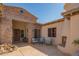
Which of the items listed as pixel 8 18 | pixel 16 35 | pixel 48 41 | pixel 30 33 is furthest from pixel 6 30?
pixel 48 41

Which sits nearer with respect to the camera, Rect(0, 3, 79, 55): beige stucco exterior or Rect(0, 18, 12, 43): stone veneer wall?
Rect(0, 3, 79, 55): beige stucco exterior

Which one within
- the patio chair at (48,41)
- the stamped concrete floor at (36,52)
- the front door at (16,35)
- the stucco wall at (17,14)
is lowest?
the stamped concrete floor at (36,52)

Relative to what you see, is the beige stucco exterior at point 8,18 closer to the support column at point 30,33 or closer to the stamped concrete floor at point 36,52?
the support column at point 30,33

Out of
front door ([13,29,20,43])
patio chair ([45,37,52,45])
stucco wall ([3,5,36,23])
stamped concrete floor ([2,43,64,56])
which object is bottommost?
stamped concrete floor ([2,43,64,56])

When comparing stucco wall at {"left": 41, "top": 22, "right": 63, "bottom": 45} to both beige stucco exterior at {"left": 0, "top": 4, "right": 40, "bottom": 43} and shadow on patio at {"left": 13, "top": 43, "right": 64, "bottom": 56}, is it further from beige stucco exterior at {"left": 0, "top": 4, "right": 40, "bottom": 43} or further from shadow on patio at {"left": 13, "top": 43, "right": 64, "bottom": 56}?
beige stucco exterior at {"left": 0, "top": 4, "right": 40, "bottom": 43}

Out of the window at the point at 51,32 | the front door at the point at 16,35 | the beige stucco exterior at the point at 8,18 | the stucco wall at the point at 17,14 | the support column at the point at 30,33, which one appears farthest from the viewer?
the front door at the point at 16,35

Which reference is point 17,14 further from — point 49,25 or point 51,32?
point 51,32

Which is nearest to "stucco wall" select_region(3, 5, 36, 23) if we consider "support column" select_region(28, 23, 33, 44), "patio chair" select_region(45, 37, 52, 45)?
"support column" select_region(28, 23, 33, 44)

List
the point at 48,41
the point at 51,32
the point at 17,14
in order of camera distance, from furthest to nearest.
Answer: the point at 51,32 → the point at 48,41 → the point at 17,14

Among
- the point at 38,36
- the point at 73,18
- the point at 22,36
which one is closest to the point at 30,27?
the point at 38,36

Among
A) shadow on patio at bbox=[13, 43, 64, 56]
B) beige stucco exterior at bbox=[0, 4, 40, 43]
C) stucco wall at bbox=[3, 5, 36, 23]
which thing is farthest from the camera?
stucco wall at bbox=[3, 5, 36, 23]

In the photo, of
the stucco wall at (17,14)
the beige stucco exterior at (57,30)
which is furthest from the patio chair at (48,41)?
the stucco wall at (17,14)

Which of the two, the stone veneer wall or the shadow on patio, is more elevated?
the stone veneer wall

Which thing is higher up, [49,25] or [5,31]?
[49,25]
